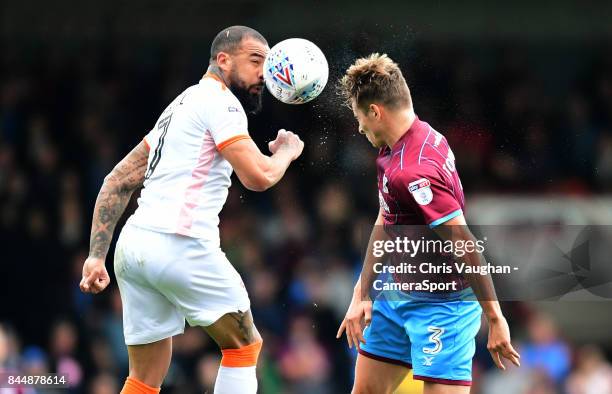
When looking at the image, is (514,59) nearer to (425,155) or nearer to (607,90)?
(607,90)

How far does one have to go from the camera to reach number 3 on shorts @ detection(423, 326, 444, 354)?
17.5ft

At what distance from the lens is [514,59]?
1314 centimetres

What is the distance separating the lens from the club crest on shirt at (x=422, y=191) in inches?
202

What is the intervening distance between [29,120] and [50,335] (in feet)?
10.9

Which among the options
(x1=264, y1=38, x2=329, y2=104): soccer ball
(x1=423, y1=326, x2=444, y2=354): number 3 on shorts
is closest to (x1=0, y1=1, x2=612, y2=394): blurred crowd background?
(x1=264, y1=38, x2=329, y2=104): soccer ball

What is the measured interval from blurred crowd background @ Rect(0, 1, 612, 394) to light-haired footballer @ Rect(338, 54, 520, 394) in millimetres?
2530

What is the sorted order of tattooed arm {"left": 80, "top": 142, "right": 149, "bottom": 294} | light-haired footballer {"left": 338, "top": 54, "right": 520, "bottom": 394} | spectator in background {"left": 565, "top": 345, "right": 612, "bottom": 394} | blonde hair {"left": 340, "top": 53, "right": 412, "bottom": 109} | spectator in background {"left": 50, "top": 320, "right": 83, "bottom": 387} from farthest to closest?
spectator in background {"left": 50, "top": 320, "right": 83, "bottom": 387}
spectator in background {"left": 565, "top": 345, "right": 612, "bottom": 394}
tattooed arm {"left": 80, "top": 142, "right": 149, "bottom": 294}
blonde hair {"left": 340, "top": 53, "right": 412, "bottom": 109}
light-haired footballer {"left": 338, "top": 54, "right": 520, "bottom": 394}

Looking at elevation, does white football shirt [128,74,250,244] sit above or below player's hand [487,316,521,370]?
above

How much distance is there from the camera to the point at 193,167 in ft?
17.5

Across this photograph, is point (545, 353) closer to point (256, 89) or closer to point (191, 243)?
point (256, 89)

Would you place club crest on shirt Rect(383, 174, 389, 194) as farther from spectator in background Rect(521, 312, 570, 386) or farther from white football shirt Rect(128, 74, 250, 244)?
spectator in background Rect(521, 312, 570, 386)

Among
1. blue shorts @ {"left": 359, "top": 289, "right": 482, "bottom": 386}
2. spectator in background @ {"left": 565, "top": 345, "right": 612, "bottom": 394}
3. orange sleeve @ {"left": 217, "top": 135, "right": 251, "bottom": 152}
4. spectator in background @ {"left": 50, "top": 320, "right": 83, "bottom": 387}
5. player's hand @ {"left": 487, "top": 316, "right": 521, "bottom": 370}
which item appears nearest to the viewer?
player's hand @ {"left": 487, "top": 316, "right": 521, "bottom": 370}

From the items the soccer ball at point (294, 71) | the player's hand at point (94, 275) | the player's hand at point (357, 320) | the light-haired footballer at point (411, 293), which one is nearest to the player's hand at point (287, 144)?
the soccer ball at point (294, 71)

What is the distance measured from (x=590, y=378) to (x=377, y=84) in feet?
17.9
